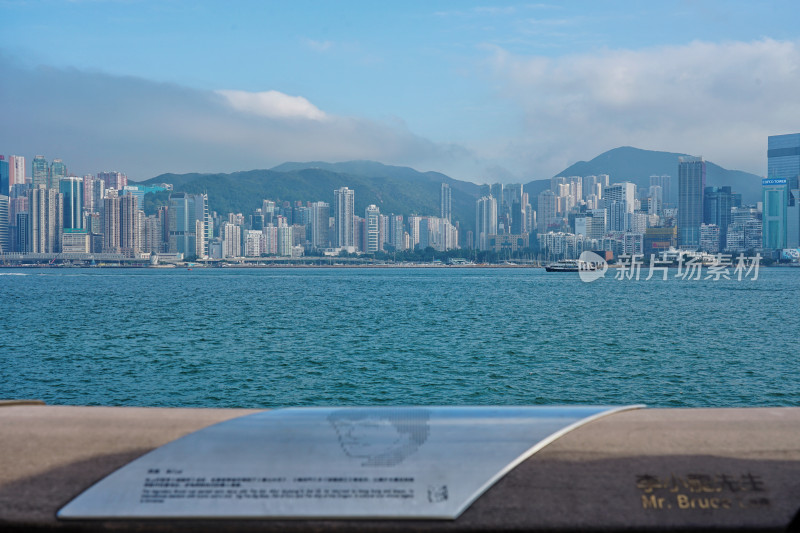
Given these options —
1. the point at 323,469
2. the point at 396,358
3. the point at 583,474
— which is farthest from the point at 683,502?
the point at 396,358

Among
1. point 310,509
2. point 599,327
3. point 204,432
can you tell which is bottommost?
point 599,327

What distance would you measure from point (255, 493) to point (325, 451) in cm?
38

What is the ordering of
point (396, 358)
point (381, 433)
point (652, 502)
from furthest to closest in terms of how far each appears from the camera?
1. point (396, 358)
2. point (381, 433)
3. point (652, 502)

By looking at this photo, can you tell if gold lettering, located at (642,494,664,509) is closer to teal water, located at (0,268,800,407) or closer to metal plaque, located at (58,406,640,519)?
metal plaque, located at (58,406,640,519)

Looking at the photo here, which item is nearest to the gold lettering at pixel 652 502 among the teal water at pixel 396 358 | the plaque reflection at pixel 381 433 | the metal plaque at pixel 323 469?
the metal plaque at pixel 323 469

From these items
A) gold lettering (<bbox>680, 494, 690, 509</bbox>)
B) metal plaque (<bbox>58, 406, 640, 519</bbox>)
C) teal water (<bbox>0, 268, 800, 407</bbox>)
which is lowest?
teal water (<bbox>0, 268, 800, 407</bbox>)

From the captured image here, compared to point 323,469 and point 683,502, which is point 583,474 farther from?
point 323,469

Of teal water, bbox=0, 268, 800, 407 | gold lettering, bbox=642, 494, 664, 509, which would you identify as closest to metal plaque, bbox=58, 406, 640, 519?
gold lettering, bbox=642, 494, 664, 509

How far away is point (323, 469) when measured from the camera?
340 cm

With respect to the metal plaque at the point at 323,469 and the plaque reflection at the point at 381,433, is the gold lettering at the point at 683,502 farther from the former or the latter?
the plaque reflection at the point at 381,433

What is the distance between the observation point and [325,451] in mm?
3484

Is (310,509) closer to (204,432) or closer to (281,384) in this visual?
(204,432)

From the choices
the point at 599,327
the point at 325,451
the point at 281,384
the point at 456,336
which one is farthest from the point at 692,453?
the point at 599,327

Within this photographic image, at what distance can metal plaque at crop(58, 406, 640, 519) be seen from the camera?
10.8 feet
